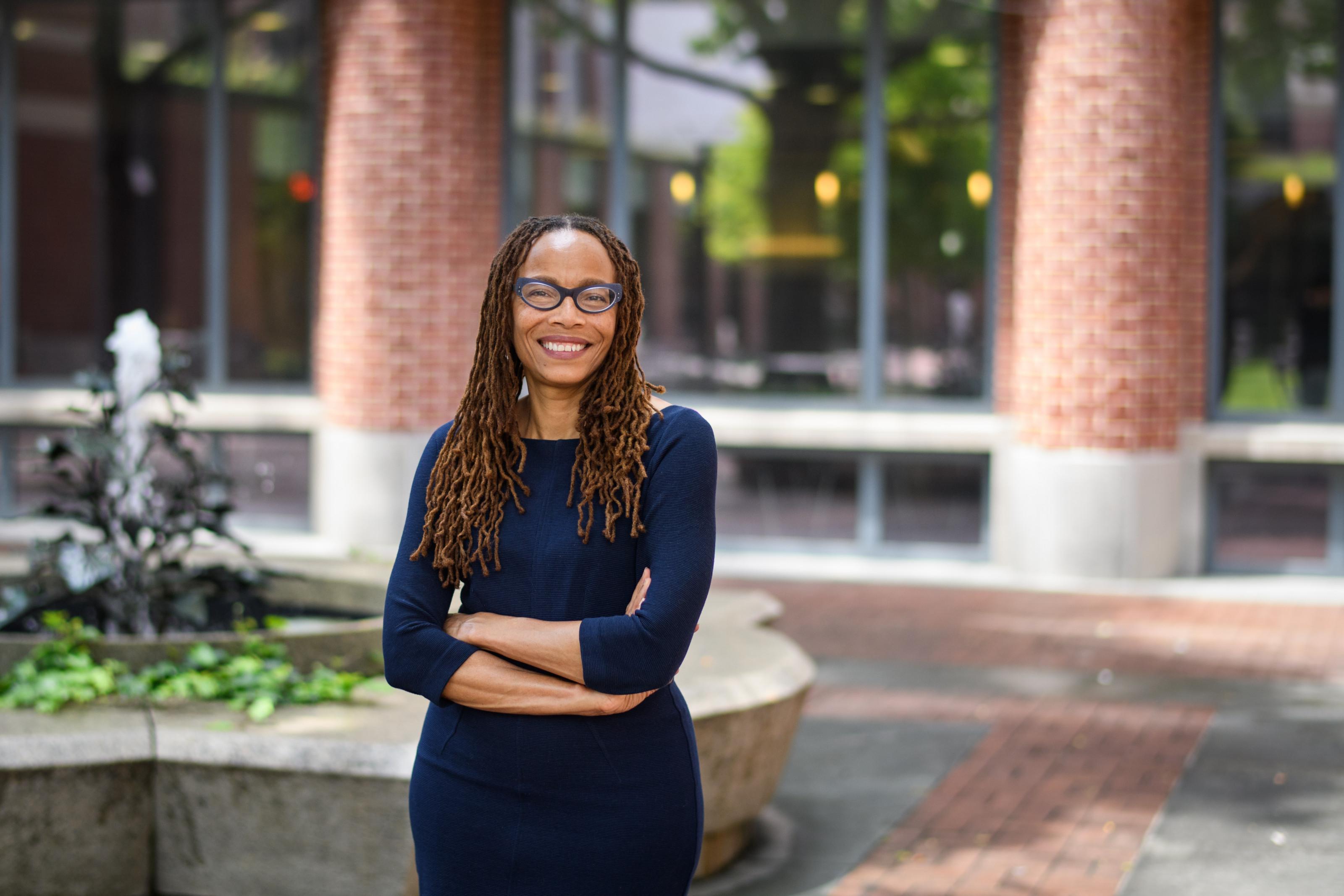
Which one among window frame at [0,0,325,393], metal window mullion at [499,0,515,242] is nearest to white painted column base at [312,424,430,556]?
window frame at [0,0,325,393]

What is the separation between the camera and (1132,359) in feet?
33.4

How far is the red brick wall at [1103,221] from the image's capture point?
33.1ft

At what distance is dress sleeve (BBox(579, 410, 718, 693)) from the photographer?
2.48m

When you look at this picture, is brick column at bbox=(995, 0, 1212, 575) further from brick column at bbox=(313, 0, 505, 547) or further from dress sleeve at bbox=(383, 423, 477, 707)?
dress sleeve at bbox=(383, 423, 477, 707)

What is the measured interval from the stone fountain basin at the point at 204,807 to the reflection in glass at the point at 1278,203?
824 cm

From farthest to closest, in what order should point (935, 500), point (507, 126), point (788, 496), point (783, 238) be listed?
point (507, 126)
point (783, 238)
point (788, 496)
point (935, 500)

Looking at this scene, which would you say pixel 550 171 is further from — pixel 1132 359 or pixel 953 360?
pixel 1132 359

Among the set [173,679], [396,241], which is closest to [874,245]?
[396,241]

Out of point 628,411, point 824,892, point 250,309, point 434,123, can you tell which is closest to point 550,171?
point 434,123

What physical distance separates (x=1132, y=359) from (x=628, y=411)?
Answer: 8.18 m

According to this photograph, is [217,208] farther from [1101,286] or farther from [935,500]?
[1101,286]

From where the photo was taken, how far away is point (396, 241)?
11.3 metres

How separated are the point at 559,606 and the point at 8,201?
1198 cm

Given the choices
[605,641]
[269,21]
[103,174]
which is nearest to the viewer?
[605,641]
